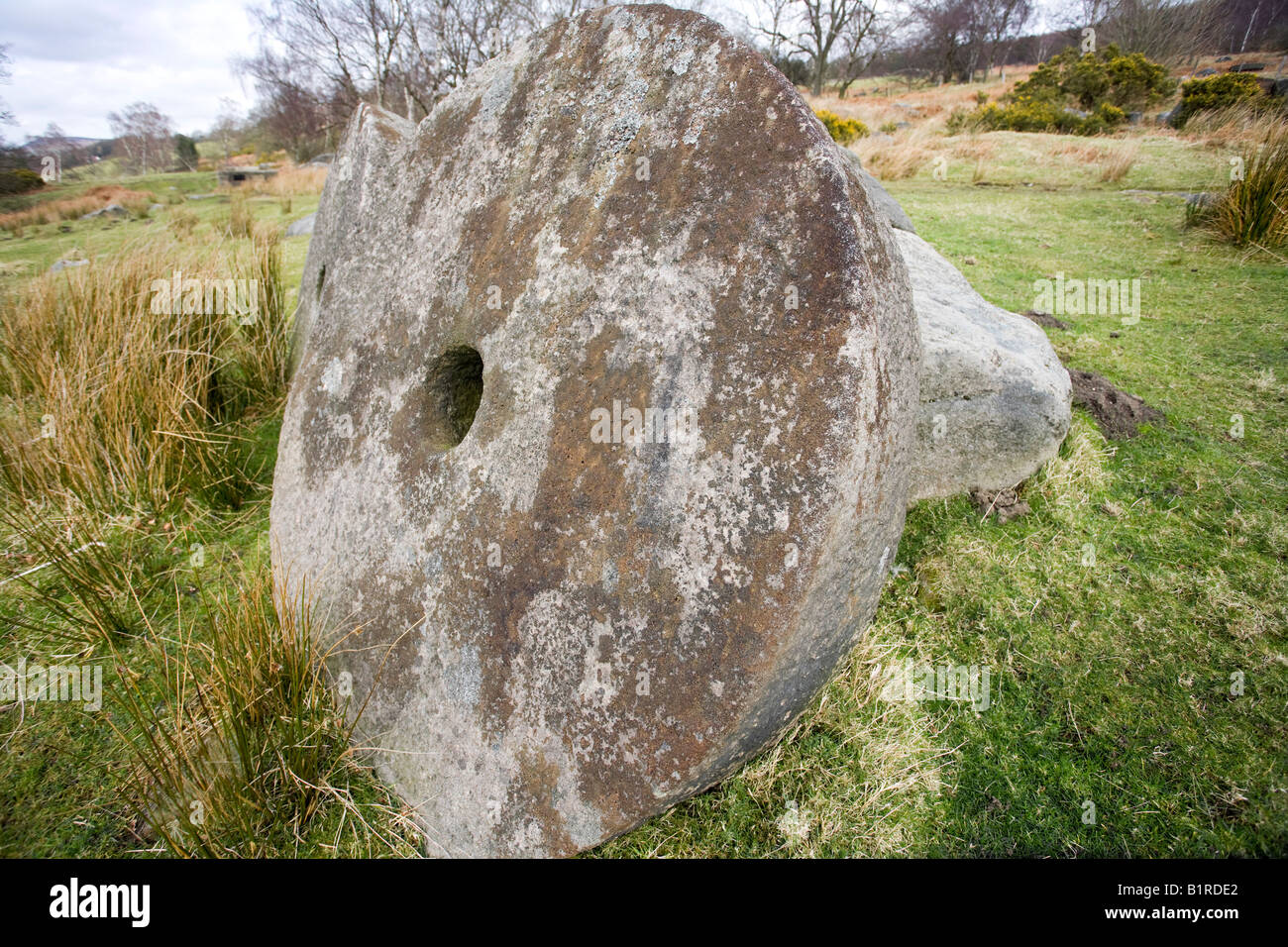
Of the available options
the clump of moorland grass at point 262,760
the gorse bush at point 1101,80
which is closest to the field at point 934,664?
the clump of moorland grass at point 262,760

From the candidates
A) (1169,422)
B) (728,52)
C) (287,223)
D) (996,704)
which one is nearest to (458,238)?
(728,52)

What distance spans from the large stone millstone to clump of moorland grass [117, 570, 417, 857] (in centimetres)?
13

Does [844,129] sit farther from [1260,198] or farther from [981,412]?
[981,412]

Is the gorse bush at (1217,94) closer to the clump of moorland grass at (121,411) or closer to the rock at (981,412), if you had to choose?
the rock at (981,412)

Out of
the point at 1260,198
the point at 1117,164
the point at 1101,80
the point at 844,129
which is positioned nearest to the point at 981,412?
the point at 1260,198

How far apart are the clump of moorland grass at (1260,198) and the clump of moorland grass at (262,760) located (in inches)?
297

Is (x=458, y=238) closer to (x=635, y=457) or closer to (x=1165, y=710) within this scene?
(x=635, y=457)

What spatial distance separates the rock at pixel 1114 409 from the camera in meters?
3.40

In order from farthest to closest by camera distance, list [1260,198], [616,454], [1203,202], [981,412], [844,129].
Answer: [844,129]
[1203,202]
[1260,198]
[981,412]
[616,454]

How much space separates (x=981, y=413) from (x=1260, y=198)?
15.6ft

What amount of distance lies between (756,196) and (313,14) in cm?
2844

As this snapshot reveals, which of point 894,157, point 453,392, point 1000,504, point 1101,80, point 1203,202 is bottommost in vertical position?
point 1000,504

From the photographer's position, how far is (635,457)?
173 cm

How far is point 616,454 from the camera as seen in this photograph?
69.7 inches
